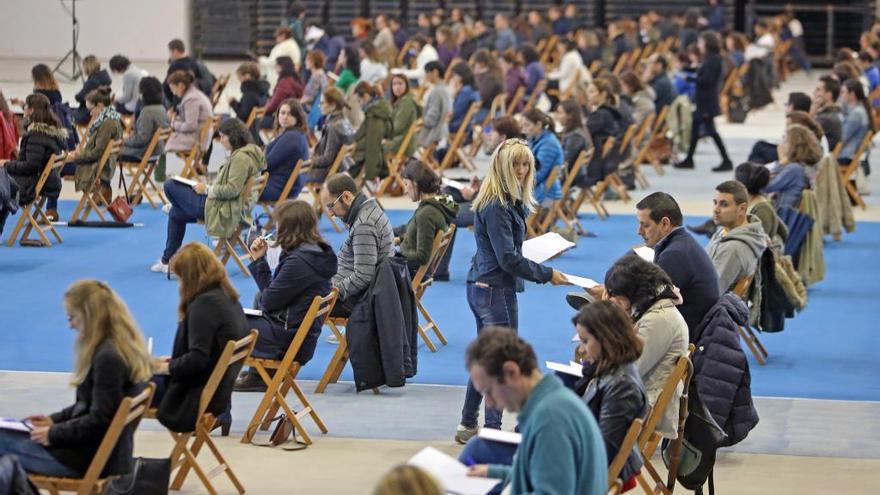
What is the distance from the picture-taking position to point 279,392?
7.71m

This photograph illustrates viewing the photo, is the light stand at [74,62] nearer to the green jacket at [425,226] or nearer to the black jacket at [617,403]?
the green jacket at [425,226]

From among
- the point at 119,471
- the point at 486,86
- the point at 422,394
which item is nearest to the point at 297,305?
the point at 422,394

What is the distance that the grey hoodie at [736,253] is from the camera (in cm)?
882

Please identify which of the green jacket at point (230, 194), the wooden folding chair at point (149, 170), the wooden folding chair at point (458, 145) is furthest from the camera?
the wooden folding chair at point (458, 145)

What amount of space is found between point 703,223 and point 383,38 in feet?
39.5

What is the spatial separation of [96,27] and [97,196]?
54.5 feet

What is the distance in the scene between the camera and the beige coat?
21.1 feet

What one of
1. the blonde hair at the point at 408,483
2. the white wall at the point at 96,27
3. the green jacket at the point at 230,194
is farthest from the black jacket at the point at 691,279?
the white wall at the point at 96,27

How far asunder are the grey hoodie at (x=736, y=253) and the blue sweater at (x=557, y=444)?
421cm

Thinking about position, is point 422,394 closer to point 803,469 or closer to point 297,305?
point 297,305

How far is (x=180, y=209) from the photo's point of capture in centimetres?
1201

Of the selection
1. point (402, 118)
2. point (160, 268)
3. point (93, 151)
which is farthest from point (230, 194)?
point (402, 118)

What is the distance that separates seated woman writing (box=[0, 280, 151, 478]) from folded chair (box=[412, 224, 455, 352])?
3.58 m

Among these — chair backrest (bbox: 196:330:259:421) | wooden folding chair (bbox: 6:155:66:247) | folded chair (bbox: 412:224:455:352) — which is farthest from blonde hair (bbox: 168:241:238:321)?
wooden folding chair (bbox: 6:155:66:247)
